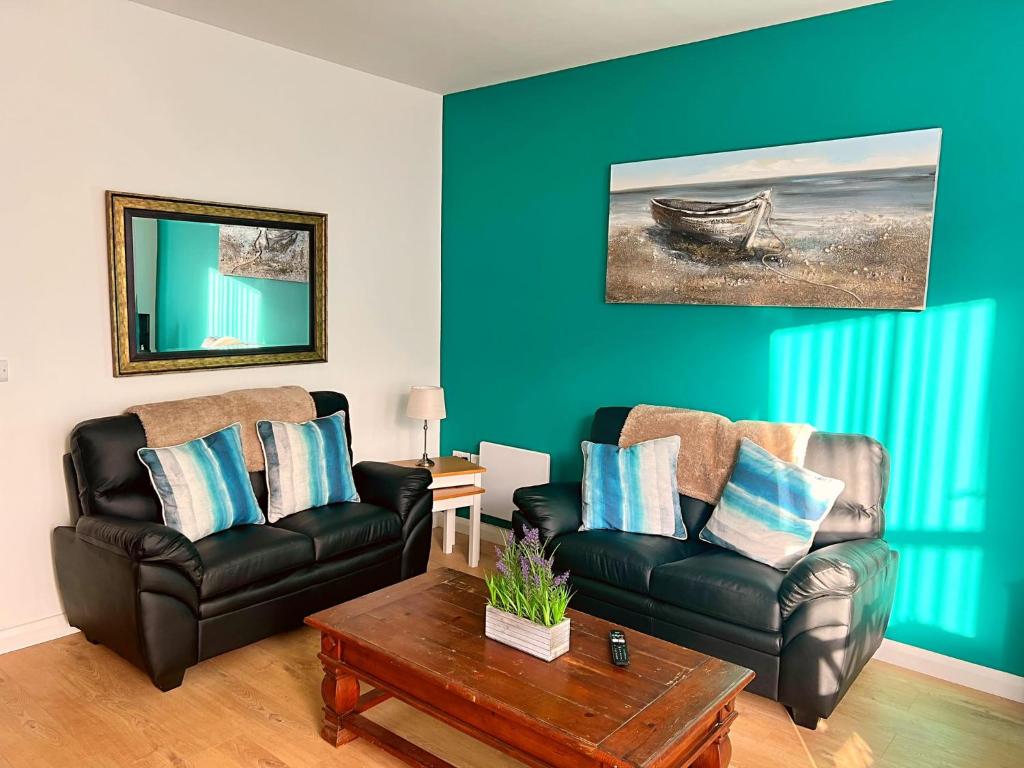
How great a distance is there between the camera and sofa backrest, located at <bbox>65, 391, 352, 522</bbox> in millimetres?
3180

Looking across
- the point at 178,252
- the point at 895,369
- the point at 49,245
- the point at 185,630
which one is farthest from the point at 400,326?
the point at 895,369

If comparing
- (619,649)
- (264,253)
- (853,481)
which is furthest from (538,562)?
(264,253)

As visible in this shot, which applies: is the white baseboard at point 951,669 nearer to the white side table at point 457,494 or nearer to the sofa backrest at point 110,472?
the white side table at point 457,494

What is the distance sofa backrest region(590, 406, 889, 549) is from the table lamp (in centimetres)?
210

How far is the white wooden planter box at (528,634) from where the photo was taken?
2.38m

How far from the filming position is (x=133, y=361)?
3596 millimetres

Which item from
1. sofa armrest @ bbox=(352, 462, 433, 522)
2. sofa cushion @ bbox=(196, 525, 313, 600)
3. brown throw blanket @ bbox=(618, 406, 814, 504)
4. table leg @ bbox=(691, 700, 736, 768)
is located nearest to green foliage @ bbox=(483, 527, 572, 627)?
table leg @ bbox=(691, 700, 736, 768)

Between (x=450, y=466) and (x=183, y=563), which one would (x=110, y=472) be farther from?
(x=450, y=466)

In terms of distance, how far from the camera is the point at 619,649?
7.88ft

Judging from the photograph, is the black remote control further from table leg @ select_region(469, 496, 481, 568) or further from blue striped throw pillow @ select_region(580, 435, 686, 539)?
table leg @ select_region(469, 496, 481, 568)

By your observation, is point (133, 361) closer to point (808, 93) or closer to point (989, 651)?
point (808, 93)

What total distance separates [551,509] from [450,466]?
1.08 metres

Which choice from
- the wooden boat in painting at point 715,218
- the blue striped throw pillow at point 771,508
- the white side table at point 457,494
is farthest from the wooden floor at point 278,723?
the wooden boat in painting at point 715,218

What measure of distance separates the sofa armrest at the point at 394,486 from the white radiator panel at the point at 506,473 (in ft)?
2.68
